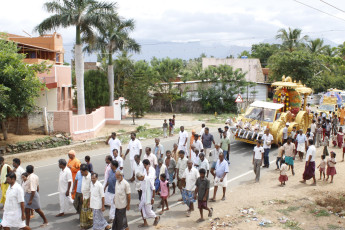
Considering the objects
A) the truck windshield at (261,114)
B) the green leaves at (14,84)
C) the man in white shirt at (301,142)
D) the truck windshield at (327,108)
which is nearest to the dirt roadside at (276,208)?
the man in white shirt at (301,142)

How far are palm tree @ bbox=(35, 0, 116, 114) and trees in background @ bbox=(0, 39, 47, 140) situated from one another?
4.76 metres

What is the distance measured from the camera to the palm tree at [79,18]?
67.4 feet

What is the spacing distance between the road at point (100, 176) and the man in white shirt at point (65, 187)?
0.22 m

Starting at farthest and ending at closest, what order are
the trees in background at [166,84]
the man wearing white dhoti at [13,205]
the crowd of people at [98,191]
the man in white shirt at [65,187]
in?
the trees in background at [166,84], the man in white shirt at [65,187], the crowd of people at [98,191], the man wearing white dhoti at [13,205]

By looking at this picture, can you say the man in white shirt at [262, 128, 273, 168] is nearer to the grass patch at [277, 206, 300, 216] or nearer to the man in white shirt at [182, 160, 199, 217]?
the grass patch at [277, 206, 300, 216]

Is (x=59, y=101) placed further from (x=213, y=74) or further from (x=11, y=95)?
(x=213, y=74)

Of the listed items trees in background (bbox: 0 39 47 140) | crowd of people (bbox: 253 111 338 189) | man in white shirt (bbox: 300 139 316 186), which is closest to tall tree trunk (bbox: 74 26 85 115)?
trees in background (bbox: 0 39 47 140)

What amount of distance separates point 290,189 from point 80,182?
653cm

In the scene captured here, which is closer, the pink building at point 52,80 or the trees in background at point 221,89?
the pink building at point 52,80

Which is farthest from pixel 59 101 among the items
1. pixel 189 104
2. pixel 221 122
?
pixel 189 104

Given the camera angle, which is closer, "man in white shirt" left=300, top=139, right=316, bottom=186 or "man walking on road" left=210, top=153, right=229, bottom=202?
"man walking on road" left=210, top=153, right=229, bottom=202

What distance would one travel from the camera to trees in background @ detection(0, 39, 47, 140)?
1525cm

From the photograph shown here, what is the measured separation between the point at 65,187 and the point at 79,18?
14.3 m

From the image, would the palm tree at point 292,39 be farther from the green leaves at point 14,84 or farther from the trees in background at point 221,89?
the green leaves at point 14,84
